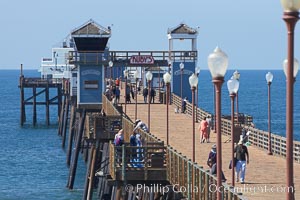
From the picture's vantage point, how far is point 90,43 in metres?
54.5

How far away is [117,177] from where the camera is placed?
2475cm

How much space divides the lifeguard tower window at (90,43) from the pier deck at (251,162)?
9.97 meters

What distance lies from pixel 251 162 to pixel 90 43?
28.4 m

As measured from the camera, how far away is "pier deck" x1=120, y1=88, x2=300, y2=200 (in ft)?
68.5

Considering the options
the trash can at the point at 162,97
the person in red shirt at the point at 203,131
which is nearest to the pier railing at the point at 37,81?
the trash can at the point at 162,97

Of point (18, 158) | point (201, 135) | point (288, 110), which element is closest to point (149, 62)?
point (18, 158)

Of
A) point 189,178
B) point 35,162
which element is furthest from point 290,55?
point 35,162

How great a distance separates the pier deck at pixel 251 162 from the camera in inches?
822

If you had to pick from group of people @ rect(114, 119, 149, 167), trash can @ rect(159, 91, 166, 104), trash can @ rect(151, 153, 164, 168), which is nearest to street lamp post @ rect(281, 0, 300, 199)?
group of people @ rect(114, 119, 149, 167)

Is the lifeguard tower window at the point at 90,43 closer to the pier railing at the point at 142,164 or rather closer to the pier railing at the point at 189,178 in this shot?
the pier railing at the point at 189,178

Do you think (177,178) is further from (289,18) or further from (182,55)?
(182,55)

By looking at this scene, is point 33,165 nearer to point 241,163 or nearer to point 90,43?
point 90,43

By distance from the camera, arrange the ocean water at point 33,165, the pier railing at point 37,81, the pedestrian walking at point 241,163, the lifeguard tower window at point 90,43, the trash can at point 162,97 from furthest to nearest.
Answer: the pier railing at point 37,81 → the trash can at point 162,97 → the lifeguard tower window at point 90,43 → the ocean water at point 33,165 → the pedestrian walking at point 241,163

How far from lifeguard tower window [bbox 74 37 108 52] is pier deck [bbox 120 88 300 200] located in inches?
392
